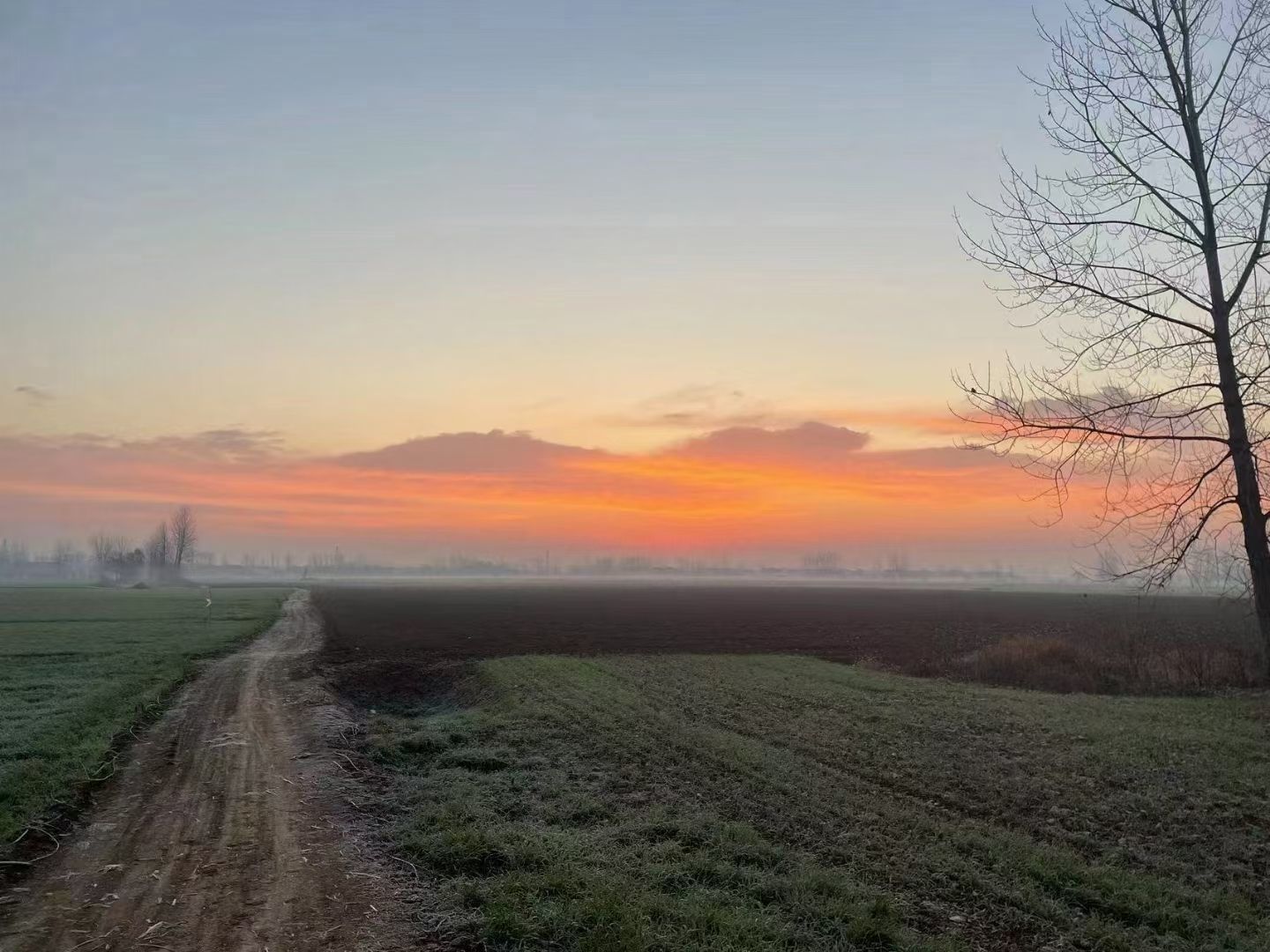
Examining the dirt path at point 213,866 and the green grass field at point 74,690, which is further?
the green grass field at point 74,690

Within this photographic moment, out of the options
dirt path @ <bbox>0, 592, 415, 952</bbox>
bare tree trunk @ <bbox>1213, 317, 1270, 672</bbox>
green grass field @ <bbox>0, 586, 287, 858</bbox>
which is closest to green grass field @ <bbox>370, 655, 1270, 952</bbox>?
dirt path @ <bbox>0, 592, 415, 952</bbox>

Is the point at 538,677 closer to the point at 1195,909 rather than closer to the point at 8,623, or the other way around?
the point at 1195,909

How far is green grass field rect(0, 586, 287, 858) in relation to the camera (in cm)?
1147

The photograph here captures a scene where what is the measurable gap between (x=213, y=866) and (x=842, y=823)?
24.0 feet

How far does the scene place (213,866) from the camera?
27.8ft

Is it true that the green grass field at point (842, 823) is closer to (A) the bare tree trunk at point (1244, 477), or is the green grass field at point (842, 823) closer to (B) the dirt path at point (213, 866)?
(B) the dirt path at point (213, 866)

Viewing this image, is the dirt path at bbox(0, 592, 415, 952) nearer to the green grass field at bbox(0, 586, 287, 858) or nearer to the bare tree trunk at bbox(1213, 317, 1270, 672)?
the green grass field at bbox(0, 586, 287, 858)

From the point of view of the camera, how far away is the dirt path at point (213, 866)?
6871 mm

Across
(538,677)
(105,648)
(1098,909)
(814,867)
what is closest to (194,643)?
(105,648)

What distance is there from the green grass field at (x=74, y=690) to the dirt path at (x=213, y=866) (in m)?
0.73

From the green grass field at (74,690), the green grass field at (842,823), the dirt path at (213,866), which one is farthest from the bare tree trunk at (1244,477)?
the green grass field at (74,690)

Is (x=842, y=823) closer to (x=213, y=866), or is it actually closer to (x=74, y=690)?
(x=213, y=866)

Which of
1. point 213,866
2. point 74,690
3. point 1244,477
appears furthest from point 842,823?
point 74,690

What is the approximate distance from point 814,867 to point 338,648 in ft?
103
